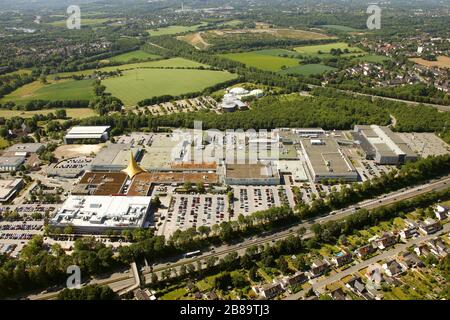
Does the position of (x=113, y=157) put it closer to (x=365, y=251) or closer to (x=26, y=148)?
(x=26, y=148)

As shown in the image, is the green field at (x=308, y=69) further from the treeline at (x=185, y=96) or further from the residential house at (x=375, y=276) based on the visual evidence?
the residential house at (x=375, y=276)

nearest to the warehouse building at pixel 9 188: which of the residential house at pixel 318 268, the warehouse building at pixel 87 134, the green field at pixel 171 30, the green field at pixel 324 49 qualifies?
the warehouse building at pixel 87 134

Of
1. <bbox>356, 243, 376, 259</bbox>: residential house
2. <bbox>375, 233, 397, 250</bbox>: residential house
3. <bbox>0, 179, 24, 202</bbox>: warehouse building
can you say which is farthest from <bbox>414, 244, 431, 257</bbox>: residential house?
<bbox>0, 179, 24, 202</bbox>: warehouse building

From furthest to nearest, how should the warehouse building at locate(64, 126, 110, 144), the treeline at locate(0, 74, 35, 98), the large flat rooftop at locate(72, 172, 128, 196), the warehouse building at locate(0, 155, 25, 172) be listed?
the treeline at locate(0, 74, 35, 98) → the warehouse building at locate(64, 126, 110, 144) → the warehouse building at locate(0, 155, 25, 172) → the large flat rooftop at locate(72, 172, 128, 196)

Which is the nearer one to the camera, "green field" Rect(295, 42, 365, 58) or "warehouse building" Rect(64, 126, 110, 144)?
"warehouse building" Rect(64, 126, 110, 144)

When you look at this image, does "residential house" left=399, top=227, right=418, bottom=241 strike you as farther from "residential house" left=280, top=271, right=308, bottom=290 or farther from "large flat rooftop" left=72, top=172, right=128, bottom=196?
"large flat rooftop" left=72, top=172, right=128, bottom=196

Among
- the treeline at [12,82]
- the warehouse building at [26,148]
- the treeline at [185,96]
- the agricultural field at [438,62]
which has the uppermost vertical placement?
the agricultural field at [438,62]

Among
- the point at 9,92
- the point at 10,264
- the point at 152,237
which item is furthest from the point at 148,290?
the point at 9,92
